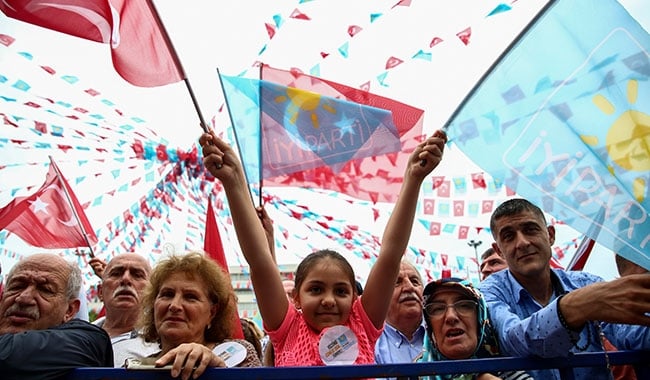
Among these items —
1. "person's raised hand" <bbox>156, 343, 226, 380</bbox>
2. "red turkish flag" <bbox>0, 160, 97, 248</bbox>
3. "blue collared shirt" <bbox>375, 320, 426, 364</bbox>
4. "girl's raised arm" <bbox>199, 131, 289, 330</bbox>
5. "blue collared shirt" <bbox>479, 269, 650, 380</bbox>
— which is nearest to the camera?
"person's raised hand" <bbox>156, 343, 226, 380</bbox>

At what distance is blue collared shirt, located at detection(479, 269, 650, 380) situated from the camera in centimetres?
186

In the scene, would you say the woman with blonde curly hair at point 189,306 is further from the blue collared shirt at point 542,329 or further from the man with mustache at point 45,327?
the blue collared shirt at point 542,329

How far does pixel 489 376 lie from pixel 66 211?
6096mm

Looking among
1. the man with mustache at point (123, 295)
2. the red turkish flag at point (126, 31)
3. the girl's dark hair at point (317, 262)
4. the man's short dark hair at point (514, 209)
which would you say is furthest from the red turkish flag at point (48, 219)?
the man's short dark hair at point (514, 209)

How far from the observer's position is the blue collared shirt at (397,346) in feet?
10.9

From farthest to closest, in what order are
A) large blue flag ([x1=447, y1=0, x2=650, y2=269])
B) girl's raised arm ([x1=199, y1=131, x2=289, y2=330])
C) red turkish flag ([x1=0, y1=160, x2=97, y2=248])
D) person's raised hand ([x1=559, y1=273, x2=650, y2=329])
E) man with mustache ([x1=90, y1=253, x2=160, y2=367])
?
red turkish flag ([x1=0, y1=160, x2=97, y2=248]) < man with mustache ([x1=90, y1=253, x2=160, y2=367]) < girl's raised arm ([x1=199, y1=131, x2=289, y2=330]) < large blue flag ([x1=447, y1=0, x2=650, y2=269]) < person's raised hand ([x1=559, y1=273, x2=650, y2=329])

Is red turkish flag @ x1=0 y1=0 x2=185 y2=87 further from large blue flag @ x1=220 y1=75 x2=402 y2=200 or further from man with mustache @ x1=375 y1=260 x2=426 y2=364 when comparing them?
man with mustache @ x1=375 y1=260 x2=426 y2=364

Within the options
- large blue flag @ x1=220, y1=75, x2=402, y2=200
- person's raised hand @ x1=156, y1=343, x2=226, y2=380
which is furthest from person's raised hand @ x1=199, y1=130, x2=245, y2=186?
large blue flag @ x1=220, y1=75, x2=402, y2=200

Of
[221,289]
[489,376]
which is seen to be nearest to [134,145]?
[221,289]

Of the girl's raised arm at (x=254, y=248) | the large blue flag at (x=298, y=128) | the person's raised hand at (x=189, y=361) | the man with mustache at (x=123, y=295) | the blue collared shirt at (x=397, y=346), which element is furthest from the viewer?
the large blue flag at (x=298, y=128)

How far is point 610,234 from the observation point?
2025mm

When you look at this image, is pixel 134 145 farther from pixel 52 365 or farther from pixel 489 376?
pixel 489 376

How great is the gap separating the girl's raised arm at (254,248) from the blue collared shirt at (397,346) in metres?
1.29

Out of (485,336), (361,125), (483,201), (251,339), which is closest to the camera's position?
(485,336)
